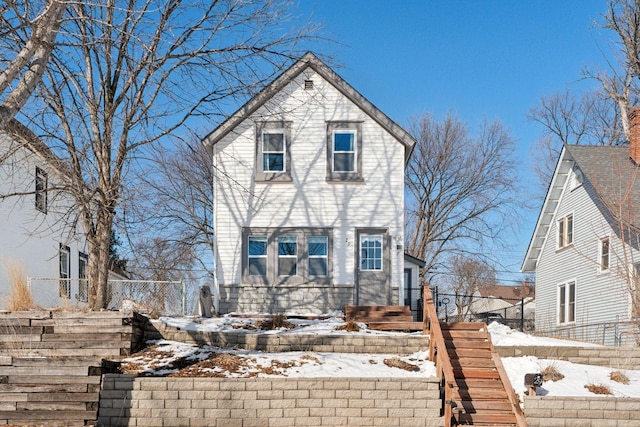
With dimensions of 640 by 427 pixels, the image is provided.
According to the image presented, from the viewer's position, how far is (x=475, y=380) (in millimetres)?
9930

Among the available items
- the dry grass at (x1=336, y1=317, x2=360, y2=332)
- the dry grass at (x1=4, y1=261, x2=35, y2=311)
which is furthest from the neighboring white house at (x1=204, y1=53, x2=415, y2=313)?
the dry grass at (x1=4, y1=261, x2=35, y2=311)

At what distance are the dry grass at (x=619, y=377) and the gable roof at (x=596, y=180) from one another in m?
4.89

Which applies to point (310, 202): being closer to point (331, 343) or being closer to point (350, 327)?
point (350, 327)

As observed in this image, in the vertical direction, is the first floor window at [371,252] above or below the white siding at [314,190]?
below

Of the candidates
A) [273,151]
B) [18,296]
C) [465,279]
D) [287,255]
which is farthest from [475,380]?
[465,279]

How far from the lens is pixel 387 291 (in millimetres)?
16156

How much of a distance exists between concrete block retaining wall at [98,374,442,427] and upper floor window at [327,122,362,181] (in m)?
7.94

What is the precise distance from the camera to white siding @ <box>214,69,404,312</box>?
1623cm

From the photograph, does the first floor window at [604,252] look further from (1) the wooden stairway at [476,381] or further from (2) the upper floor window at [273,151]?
(2) the upper floor window at [273,151]

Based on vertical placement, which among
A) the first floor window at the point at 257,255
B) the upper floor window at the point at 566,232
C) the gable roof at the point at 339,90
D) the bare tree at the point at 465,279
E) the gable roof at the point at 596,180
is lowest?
the bare tree at the point at 465,279

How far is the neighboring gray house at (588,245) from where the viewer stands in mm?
16609

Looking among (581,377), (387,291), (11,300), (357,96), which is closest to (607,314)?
(387,291)

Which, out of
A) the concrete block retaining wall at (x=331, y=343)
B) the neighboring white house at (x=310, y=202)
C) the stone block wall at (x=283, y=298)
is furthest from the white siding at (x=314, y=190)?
the concrete block retaining wall at (x=331, y=343)

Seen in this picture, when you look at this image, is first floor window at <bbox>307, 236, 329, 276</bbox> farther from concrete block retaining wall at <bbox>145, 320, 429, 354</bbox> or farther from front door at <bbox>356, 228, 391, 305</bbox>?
concrete block retaining wall at <bbox>145, 320, 429, 354</bbox>
